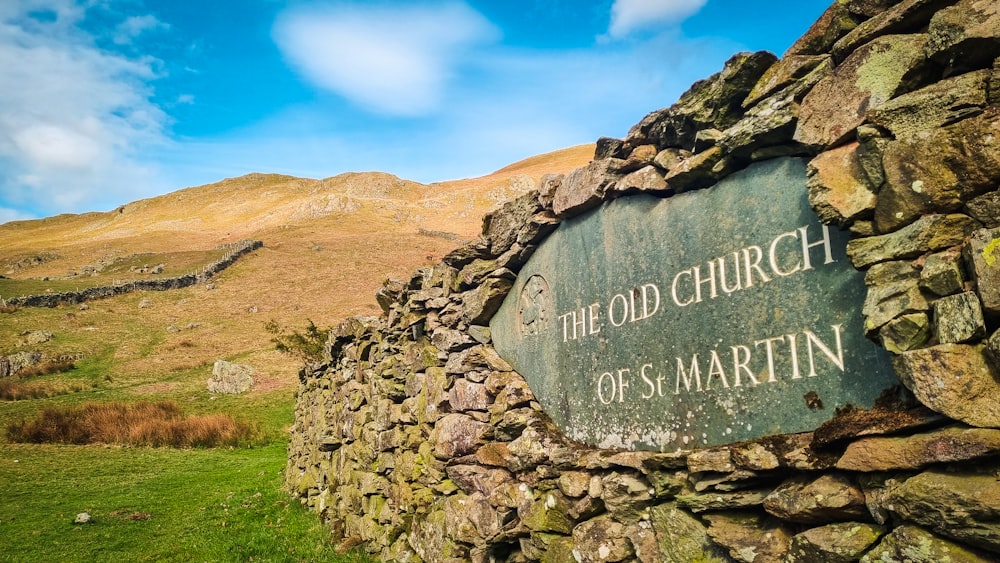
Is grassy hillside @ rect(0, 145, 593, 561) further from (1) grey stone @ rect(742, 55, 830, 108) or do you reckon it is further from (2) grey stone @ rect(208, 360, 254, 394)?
(1) grey stone @ rect(742, 55, 830, 108)

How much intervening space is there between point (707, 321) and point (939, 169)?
142 centimetres

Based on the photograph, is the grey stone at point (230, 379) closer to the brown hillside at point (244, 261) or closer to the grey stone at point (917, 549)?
the brown hillside at point (244, 261)

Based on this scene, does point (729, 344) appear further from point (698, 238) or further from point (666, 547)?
point (666, 547)

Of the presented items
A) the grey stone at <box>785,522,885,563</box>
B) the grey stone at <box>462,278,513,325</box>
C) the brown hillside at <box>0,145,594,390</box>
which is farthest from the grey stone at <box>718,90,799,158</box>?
the brown hillside at <box>0,145,594,390</box>

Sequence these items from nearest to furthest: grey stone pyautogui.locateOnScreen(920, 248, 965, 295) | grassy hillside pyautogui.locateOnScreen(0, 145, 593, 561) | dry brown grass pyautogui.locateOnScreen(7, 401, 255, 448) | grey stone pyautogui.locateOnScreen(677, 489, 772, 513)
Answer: grey stone pyautogui.locateOnScreen(920, 248, 965, 295) → grey stone pyautogui.locateOnScreen(677, 489, 772, 513) → grassy hillside pyautogui.locateOnScreen(0, 145, 593, 561) → dry brown grass pyautogui.locateOnScreen(7, 401, 255, 448)

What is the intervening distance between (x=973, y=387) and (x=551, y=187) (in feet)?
11.4

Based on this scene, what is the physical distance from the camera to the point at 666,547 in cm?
336

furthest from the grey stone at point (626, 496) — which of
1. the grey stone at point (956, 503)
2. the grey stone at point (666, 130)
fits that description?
the grey stone at point (666, 130)

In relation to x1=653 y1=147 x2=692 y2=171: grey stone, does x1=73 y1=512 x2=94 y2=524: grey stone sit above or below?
below

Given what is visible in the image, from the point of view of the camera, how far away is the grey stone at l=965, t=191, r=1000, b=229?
2.25 metres

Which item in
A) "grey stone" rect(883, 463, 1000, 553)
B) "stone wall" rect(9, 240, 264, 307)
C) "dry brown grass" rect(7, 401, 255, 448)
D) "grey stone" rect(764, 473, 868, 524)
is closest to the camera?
"grey stone" rect(883, 463, 1000, 553)

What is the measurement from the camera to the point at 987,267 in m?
2.14

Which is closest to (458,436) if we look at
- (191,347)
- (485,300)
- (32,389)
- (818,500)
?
(485,300)

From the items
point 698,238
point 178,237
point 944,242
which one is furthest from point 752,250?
point 178,237
